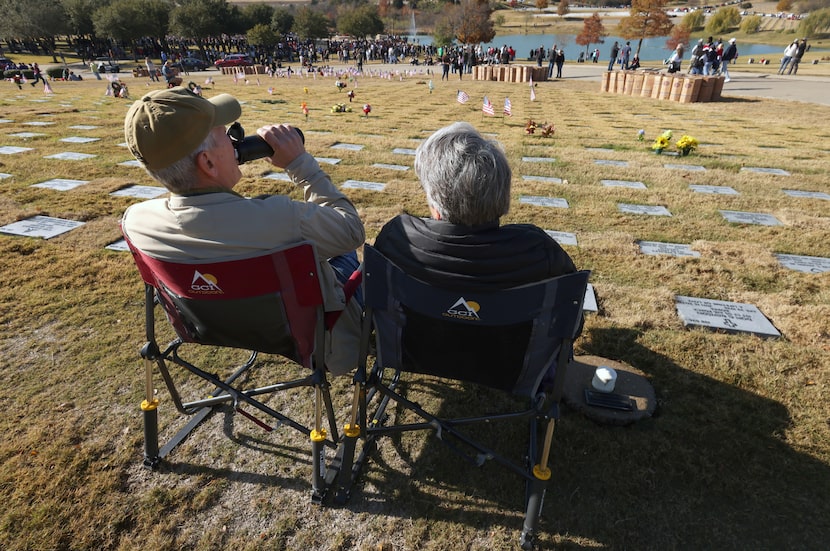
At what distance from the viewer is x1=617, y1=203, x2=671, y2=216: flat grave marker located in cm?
571

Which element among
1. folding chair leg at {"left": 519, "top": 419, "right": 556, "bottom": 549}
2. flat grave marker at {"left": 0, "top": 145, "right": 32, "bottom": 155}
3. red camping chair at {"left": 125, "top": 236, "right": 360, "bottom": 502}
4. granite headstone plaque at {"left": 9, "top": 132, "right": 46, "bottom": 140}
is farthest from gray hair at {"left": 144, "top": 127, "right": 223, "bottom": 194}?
granite headstone plaque at {"left": 9, "top": 132, "right": 46, "bottom": 140}

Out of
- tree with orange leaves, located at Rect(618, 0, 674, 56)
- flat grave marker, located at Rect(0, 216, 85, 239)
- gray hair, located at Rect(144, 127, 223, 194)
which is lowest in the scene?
flat grave marker, located at Rect(0, 216, 85, 239)

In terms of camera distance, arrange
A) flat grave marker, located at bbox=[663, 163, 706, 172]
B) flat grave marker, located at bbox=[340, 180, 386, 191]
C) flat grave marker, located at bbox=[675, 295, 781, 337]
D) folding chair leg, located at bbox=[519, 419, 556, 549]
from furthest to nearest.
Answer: flat grave marker, located at bbox=[663, 163, 706, 172] → flat grave marker, located at bbox=[340, 180, 386, 191] → flat grave marker, located at bbox=[675, 295, 781, 337] → folding chair leg, located at bbox=[519, 419, 556, 549]

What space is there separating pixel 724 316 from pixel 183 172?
3.91m

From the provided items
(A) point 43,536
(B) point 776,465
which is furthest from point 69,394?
(B) point 776,465

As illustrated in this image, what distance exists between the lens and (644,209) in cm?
585

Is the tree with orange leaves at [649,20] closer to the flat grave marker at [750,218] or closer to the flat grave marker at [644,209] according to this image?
the flat grave marker at [750,218]

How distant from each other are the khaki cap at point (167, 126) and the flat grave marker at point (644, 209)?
17.7 feet

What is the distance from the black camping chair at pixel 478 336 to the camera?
167 centimetres

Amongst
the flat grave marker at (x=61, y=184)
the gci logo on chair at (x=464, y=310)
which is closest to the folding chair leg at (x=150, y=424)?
the gci logo on chair at (x=464, y=310)

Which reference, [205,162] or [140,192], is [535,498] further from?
[140,192]

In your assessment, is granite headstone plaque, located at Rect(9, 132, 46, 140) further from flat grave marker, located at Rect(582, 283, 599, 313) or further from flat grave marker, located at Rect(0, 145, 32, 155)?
flat grave marker, located at Rect(582, 283, 599, 313)

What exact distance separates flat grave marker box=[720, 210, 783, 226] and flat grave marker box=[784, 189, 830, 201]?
4.05 ft

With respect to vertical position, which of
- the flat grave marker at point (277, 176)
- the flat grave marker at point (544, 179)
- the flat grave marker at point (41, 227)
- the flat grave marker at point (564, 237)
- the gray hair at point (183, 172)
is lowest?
the flat grave marker at point (564, 237)
